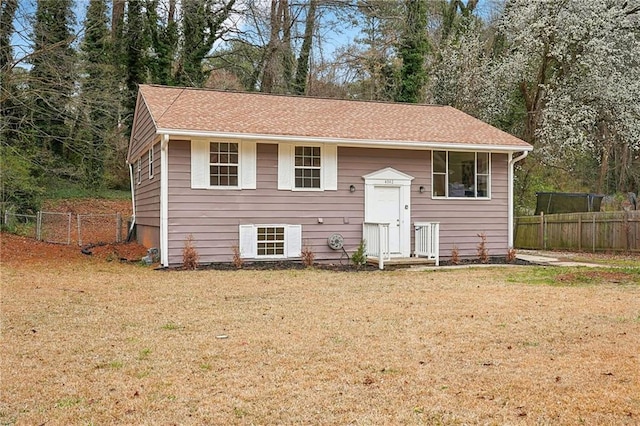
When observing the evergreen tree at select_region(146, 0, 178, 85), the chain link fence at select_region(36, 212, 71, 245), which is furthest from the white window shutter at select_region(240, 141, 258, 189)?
the evergreen tree at select_region(146, 0, 178, 85)

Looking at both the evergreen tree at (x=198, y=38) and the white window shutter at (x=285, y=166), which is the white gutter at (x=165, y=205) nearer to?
the white window shutter at (x=285, y=166)

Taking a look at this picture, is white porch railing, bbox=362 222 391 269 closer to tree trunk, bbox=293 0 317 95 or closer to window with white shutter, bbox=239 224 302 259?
window with white shutter, bbox=239 224 302 259

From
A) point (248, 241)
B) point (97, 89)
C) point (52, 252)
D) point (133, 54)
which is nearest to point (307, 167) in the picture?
point (248, 241)

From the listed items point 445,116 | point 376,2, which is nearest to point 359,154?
point 445,116

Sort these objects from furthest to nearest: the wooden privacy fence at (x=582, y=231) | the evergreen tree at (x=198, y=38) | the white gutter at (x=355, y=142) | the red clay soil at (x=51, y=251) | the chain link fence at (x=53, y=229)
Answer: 1. the evergreen tree at (x=198, y=38)
2. the chain link fence at (x=53, y=229)
3. the wooden privacy fence at (x=582, y=231)
4. the red clay soil at (x=51, y=251)
5. the white gutter at (x=355, y=142)

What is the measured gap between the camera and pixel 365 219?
43.7 feet

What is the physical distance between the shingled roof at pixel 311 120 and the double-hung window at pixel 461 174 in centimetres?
45

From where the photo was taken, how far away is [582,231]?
17.3m

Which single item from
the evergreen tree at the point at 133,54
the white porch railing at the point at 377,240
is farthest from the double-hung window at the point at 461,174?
the evergreen tree at the point at 133,54

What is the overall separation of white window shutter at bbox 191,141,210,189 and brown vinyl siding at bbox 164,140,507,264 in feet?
0.38

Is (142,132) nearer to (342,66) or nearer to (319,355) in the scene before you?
(319,355)

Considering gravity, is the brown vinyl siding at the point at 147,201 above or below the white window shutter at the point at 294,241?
above

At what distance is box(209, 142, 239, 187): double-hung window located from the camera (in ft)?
40.5

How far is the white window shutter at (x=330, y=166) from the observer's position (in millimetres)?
13062
